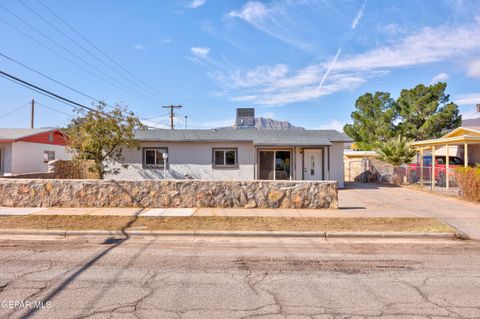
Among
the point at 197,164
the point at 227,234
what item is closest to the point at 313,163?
the point at 197,164

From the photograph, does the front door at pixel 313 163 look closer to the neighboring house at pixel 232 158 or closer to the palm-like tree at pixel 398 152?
the neighboring house at pixel 232 158

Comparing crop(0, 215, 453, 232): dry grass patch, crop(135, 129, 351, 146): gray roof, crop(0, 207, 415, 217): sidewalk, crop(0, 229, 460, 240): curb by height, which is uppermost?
crop(135, 129, 351, 146): gray roof

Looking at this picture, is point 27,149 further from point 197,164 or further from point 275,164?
point 275,164

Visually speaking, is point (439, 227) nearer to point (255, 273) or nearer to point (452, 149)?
point (255, 273)

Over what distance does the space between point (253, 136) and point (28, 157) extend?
832 inches

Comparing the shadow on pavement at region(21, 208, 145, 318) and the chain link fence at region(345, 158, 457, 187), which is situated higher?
the chain link fence at region(345, 158, 457, 187)

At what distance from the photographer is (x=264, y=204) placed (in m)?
11.0

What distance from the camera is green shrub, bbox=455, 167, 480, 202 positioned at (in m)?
12.5

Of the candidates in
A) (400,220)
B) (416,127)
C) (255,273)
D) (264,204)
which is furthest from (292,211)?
(416,127)

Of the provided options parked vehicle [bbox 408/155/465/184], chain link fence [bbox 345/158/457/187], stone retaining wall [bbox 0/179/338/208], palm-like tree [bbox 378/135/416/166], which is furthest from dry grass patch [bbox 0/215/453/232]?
palm-like tree [bbox 378/135/416/166]

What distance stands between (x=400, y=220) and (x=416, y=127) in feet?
111

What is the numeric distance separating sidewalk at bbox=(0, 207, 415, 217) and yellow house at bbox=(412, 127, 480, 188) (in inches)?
373

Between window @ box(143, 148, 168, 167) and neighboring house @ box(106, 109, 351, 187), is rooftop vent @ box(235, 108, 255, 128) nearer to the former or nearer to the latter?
neighboring house @ box(106, 109, 351, 187)

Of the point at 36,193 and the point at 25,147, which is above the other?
the point at 25,147
